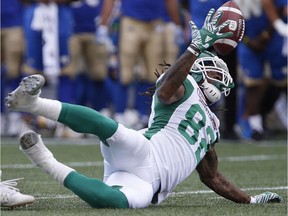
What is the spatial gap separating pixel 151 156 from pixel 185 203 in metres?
0.57

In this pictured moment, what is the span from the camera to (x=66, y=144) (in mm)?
10625

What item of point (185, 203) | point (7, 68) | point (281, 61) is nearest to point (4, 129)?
point (7, 68)

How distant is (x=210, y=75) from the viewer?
5.41 m

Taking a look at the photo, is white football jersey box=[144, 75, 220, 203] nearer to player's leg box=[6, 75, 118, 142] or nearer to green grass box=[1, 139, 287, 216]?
green grass box=[1, 139, 287, 216]

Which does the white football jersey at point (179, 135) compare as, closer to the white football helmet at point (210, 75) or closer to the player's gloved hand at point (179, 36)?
the white football helmet at point (210, 75)

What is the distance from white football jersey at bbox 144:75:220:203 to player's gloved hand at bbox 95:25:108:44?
21.8ft

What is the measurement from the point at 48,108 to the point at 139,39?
690cm

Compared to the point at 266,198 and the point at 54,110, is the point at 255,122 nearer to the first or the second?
the point at 266,198

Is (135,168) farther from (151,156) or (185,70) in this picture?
(185,70)

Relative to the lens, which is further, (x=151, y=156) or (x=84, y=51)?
(x=84, y=51)

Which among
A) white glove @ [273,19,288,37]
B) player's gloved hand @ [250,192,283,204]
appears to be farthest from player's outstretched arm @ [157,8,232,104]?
white glove @ [273,19,288,37]

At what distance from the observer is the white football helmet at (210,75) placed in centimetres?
541

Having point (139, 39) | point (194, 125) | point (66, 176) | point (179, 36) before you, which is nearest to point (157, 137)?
point (194, 125)

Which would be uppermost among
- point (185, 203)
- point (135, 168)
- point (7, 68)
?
point (135, 168)
